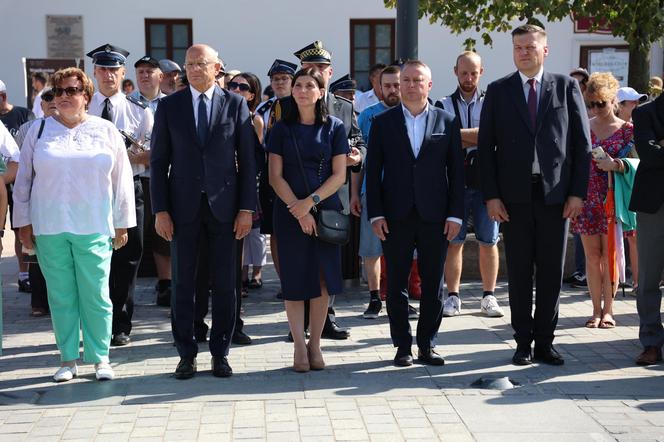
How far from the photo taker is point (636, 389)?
5758mm

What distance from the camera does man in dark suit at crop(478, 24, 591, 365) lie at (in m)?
6.23

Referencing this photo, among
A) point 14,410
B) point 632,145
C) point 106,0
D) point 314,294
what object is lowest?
point 14,410

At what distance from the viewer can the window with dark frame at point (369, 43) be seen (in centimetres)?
1941

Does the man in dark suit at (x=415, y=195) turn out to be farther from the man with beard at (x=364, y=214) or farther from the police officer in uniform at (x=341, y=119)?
the man with beard at (x=364, y=214)

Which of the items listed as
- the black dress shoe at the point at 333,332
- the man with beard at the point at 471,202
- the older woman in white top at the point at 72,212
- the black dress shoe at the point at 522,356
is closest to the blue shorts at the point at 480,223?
the man with beard at the point at 471,202

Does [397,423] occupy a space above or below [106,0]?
below

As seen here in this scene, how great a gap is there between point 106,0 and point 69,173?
1398 cm

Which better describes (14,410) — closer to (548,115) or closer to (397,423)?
(397,423)

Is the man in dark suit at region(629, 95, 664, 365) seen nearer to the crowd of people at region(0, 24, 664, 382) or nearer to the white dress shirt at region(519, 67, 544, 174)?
the crowd of people at region(0, 24, 664, 382)

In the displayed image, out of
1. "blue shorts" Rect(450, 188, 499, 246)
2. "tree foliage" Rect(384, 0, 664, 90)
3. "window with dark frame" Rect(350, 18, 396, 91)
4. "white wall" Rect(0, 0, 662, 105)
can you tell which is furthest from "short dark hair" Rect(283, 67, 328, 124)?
"window with dark frame" Rect(350, 18, 396, 91)

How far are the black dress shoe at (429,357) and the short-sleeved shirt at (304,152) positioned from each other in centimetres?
120

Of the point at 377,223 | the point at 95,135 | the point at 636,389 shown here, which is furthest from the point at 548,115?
the point at 95,135

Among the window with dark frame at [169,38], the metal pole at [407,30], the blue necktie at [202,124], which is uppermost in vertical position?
the window with dark frame at [169,38]

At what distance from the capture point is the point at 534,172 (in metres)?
6.25
